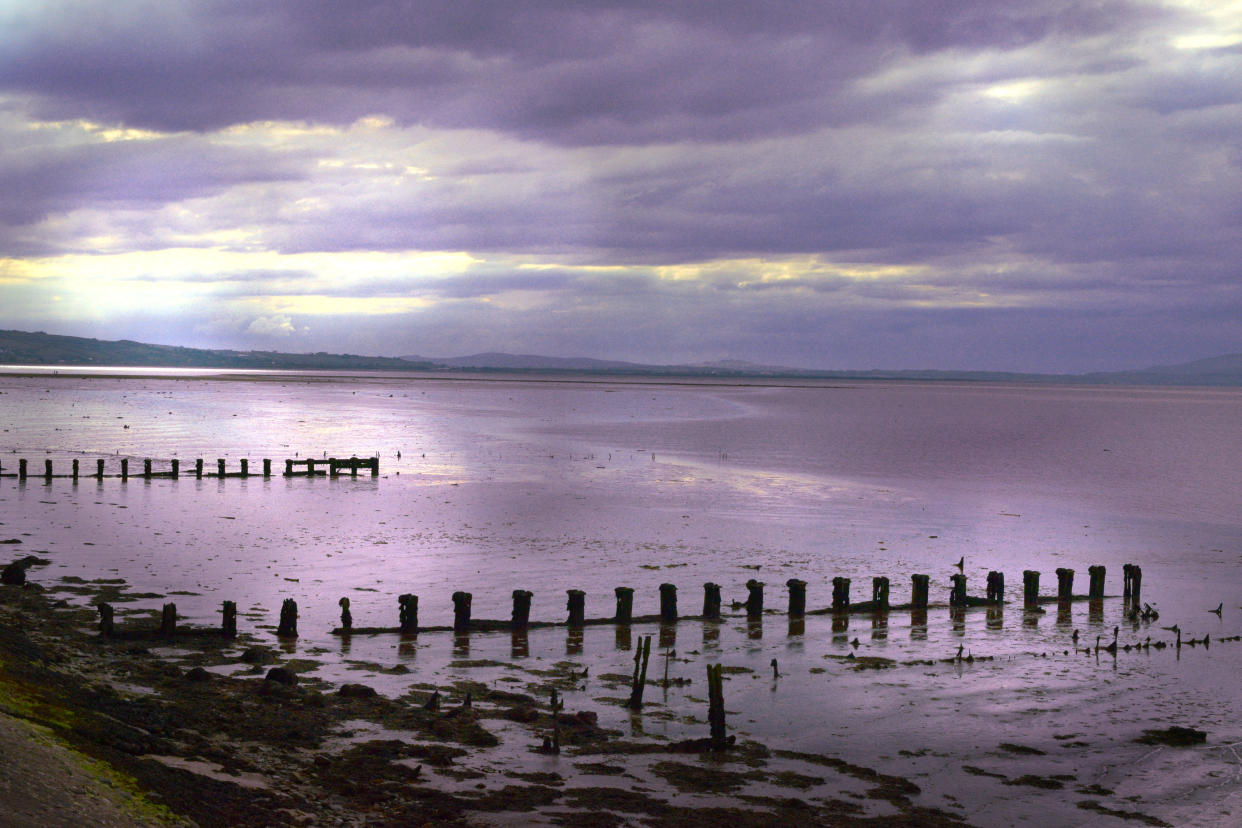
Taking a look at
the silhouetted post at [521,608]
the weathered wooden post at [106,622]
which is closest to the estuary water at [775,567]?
the silhouetted post at [521,608]

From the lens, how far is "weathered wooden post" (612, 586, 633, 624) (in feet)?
77.9

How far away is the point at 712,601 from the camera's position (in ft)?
81.8

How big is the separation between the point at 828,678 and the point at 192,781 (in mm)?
12221

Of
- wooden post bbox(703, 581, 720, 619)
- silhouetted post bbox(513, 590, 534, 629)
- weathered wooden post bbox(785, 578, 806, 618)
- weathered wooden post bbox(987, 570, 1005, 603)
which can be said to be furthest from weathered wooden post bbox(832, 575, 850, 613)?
silhouetted post bbox(513, 590, 534, 629)

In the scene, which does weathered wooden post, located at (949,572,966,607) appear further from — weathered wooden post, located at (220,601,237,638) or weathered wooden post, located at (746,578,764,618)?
weathered wooden post, located at (220,601,237,638)

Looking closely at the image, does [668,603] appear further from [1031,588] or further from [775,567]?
[1031,588]

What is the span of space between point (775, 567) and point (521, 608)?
35.7 feet

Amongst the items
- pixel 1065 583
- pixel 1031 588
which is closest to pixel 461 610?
pixel 1031 588

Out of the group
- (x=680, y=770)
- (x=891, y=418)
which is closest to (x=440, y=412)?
(x=891, y=418)

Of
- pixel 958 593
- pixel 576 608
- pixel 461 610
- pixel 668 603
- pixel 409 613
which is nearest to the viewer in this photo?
pixel 409 613

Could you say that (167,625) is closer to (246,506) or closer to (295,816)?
(295,816)

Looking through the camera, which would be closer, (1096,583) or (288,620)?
(288,620)

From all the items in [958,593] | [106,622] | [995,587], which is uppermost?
[106,622]

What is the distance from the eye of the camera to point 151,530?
3484 centimetres
